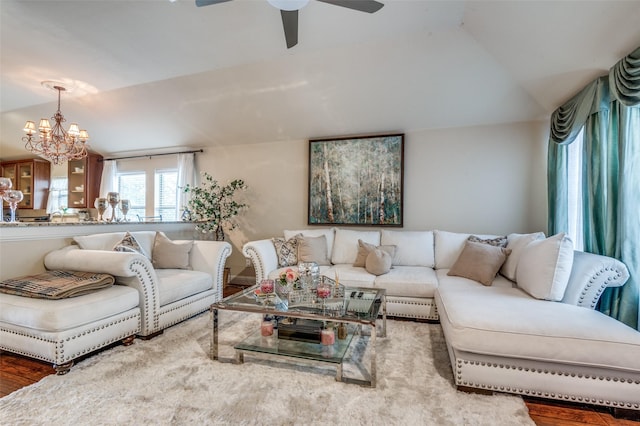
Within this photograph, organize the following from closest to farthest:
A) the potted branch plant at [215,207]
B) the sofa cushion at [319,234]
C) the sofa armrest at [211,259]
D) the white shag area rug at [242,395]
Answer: the white shag area rug at [242,395], the sofa armrest at [211,259], the sofa cushion at [319,234], the potted branch plant at [215,207]

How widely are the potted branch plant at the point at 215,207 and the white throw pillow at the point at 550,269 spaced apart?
12.8 feet

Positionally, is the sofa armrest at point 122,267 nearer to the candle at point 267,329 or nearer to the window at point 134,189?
the candle at point 267,329

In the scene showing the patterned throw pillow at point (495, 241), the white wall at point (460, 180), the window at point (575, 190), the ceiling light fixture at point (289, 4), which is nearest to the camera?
the ceiling light fixture at point (289, 4)

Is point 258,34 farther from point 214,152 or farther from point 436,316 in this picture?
point 436,316

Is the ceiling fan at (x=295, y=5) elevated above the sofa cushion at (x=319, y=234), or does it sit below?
above

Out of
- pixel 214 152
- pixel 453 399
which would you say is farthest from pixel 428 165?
pixel 214 152

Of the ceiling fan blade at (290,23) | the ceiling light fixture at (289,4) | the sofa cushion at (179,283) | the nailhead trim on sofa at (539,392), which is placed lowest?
the nailhead trim on sofa at (539,392)

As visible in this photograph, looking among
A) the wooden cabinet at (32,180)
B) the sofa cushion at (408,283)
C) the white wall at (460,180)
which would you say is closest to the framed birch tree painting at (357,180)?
the white wall at (460,180)

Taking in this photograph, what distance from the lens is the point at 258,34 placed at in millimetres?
2941

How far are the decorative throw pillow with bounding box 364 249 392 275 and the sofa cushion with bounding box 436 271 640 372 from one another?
3.92 feet

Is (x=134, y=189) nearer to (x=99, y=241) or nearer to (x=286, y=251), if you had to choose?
(x=99, y=241)

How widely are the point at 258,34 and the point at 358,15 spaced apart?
958mm

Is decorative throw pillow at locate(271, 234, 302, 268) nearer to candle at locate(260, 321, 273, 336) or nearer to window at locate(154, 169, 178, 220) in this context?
candle at locate(260, 321, 273, 336)

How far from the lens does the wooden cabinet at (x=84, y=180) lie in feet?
20.0
